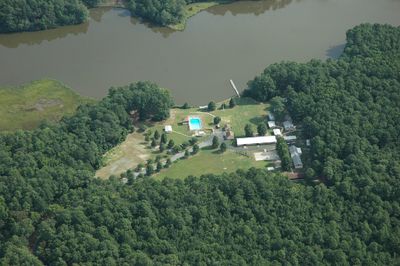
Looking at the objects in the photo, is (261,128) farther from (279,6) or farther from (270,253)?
(279,6)

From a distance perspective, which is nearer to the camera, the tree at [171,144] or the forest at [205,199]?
the forest at [205,199]

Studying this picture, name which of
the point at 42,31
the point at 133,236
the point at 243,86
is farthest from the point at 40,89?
the point at 133,236

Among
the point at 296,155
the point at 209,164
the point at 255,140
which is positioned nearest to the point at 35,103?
the point at 209,164

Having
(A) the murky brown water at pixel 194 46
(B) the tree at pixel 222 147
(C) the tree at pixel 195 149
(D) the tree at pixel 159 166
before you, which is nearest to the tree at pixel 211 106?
(A) the murky brown water at pixel 194 46

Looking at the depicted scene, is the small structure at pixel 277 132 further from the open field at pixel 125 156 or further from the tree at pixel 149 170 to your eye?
the tree at pixel 149 170

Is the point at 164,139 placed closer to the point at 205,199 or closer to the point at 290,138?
the point at 205,199

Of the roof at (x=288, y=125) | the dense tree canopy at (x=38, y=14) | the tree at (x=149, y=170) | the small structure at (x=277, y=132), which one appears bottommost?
the tree at (x=149, y=170)

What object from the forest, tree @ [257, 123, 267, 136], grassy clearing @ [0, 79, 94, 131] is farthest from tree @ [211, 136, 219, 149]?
grassy clearing @ [0, 79, 94, 131]

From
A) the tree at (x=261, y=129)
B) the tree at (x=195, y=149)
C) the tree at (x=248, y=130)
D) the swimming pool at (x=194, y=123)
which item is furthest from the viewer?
the swimming pool at (x=194, y=123)
